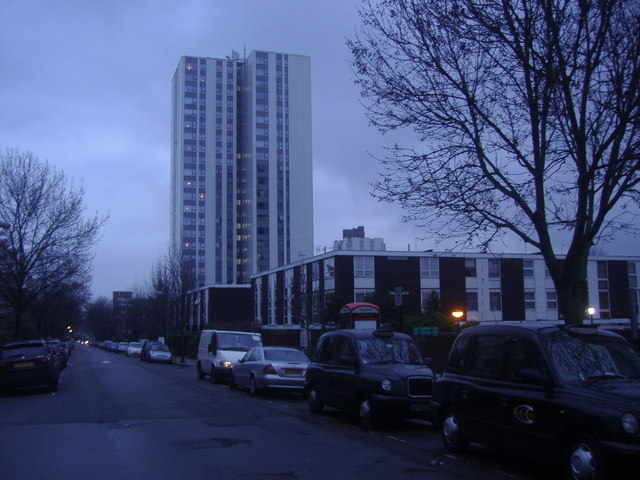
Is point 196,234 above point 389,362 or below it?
above

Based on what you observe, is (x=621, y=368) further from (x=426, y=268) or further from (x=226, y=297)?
(x=226, y=297)

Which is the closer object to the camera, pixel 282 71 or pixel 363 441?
pixel 363 441

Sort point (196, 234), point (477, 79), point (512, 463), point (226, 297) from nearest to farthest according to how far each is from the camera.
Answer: point (512, 463) < point (477, 79) < point (226, 297) < point (196, 234)

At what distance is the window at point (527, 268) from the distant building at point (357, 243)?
49.9 feet

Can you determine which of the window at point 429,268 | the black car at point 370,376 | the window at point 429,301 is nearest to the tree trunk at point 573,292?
the black car at point 370,376

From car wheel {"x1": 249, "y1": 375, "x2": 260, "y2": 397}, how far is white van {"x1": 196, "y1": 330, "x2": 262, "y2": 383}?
4.50 m

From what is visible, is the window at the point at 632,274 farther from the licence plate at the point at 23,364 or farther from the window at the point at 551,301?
the licence plate at the point at 23,364

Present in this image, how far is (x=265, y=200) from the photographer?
112 metres

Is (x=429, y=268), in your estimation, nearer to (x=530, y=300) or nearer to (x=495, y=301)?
(x=495, y=301)

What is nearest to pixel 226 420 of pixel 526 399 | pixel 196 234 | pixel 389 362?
pixel 389 362

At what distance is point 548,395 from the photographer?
7.62 metres

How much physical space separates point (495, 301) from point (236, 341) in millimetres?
33409

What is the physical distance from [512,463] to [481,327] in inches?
75.1

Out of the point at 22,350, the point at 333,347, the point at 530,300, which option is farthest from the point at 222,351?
the point at 530,300
